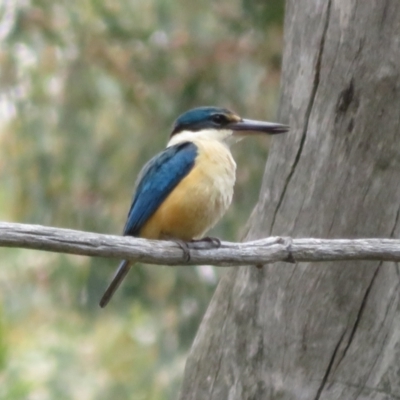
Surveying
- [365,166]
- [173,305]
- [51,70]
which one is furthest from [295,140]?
[51,70]

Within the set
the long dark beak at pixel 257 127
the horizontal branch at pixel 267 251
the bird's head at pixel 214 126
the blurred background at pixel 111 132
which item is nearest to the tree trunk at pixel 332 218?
the long dark beak at pixel 257 127

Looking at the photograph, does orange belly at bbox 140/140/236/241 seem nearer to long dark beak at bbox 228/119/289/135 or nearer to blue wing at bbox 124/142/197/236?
blue wing at bbox 124/142/197/236

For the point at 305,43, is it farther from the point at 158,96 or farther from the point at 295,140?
the point at 158,96

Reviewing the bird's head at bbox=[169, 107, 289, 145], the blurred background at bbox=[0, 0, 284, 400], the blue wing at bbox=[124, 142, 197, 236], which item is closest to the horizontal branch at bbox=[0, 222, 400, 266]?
the blue wing at bbox=[124, 142, 197, 236]

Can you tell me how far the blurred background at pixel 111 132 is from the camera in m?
6.39

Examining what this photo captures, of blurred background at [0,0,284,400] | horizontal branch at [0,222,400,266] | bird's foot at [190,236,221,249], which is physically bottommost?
blurred background at [0,0,284,400]

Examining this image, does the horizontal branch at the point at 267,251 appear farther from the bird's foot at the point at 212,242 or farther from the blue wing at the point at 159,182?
the blue wing at the point at 159,182

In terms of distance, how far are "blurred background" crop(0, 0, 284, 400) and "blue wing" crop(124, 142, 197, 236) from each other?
2396mm

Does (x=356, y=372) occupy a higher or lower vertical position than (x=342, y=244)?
lower

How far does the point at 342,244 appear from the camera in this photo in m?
2.93

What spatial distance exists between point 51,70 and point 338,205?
12.3 ft

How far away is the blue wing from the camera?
3.74 meters

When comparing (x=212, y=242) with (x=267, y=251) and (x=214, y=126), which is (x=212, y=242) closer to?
(x=267, y=251)

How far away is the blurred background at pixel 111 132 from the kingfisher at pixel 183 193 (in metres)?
2.40
